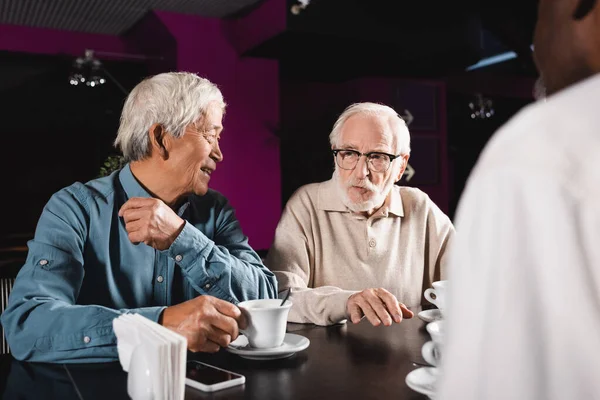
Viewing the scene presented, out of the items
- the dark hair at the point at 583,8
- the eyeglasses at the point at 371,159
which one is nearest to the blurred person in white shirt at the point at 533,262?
the dark hair at the point at 583,8

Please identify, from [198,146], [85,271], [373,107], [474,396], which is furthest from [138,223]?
[474,396]

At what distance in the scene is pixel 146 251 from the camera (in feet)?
5.57

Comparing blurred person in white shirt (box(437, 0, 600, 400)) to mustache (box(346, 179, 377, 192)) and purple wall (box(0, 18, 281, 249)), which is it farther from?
purple wall (box(0, 18, 281, 249))

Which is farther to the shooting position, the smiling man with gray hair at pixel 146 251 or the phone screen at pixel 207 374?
the smiling man with gray hair at pixel 146 251

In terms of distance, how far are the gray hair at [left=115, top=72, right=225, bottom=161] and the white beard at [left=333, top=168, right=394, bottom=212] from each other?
66 centimetres

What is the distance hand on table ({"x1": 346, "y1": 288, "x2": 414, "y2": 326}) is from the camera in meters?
1.51

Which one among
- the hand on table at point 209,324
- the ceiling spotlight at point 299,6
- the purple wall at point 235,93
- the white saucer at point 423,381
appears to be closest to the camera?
the white saucer at point 423,381

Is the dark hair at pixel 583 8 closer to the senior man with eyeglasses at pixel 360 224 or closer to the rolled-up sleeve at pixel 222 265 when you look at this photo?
the rolled-up sleeve at pixel 222 265

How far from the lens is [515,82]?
8.29m

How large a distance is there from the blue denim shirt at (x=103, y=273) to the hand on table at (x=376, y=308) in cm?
33

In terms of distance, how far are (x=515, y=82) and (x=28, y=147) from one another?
637 centimetres

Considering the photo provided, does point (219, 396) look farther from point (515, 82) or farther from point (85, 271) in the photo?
point (515, 82)

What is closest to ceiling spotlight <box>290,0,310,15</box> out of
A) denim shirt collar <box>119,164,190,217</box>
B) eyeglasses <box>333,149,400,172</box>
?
eyeglasses <box>333,149,400,172</box>

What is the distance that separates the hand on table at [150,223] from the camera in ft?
5.05
